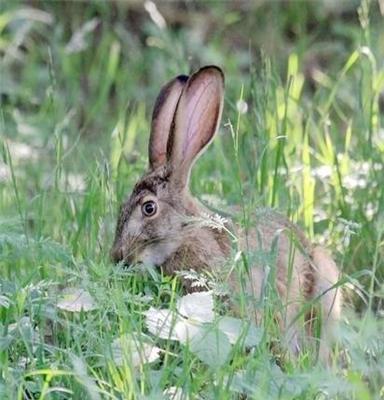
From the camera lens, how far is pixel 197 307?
450 cm

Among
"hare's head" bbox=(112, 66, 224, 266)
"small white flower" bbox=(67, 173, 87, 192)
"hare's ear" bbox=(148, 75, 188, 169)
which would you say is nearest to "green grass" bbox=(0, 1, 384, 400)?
"small white flower" bbox=(67, 173, 87, 192)

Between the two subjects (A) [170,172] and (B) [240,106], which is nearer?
(B) [240,106]

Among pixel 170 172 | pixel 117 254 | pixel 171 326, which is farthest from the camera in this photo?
pixel 170 172

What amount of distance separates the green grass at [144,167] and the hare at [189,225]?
0.36 feet

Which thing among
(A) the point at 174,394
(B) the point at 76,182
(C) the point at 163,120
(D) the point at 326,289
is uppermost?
(C) the point at 163,120

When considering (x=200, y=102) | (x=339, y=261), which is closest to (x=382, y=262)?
(x=339, y=261)

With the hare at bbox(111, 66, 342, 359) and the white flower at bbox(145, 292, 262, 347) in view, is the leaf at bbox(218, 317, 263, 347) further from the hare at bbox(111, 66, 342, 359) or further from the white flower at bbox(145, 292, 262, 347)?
the hare at bbox(111, 66, 342, 359)

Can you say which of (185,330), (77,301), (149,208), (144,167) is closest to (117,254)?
(149,208)

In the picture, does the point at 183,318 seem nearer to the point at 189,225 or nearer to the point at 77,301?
the point at 77,301

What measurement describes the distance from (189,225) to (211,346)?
1141mm

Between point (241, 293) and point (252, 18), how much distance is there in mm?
4868

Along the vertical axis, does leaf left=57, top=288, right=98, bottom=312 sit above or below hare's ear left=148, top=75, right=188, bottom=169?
below

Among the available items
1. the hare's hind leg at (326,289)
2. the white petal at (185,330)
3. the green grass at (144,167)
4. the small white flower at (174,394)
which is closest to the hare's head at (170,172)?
the green grass at (144,167)

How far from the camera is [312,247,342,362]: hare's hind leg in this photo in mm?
4930
